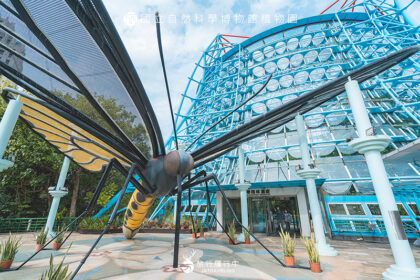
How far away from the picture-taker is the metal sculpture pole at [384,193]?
348 cm

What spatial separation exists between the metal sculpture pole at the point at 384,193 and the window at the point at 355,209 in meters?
6.81

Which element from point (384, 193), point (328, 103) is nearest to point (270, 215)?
point (384, 193)

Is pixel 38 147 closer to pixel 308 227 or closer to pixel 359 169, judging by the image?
pixel 308 227

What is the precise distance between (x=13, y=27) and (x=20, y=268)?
4.79 meters

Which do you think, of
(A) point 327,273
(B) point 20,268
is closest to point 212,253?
(A) point 327,273

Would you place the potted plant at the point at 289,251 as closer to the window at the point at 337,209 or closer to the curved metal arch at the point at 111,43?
the curved metal arch at the point at 111,43

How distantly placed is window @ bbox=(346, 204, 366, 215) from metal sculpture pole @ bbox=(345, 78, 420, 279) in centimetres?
681

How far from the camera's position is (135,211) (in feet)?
18.9

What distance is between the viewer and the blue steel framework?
10.5 meters

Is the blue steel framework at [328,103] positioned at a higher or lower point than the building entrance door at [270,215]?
higher

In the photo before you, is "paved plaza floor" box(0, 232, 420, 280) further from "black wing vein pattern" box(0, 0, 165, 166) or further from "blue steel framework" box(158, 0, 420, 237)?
"blue steel framework" box(158, 0, 420, 237)

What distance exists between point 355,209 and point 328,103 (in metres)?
8.27

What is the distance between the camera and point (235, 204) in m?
12.6

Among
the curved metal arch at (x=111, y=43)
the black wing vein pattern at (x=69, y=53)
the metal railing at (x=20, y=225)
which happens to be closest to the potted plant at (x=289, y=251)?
the black wing vein pattern at (x=69, y=53)
